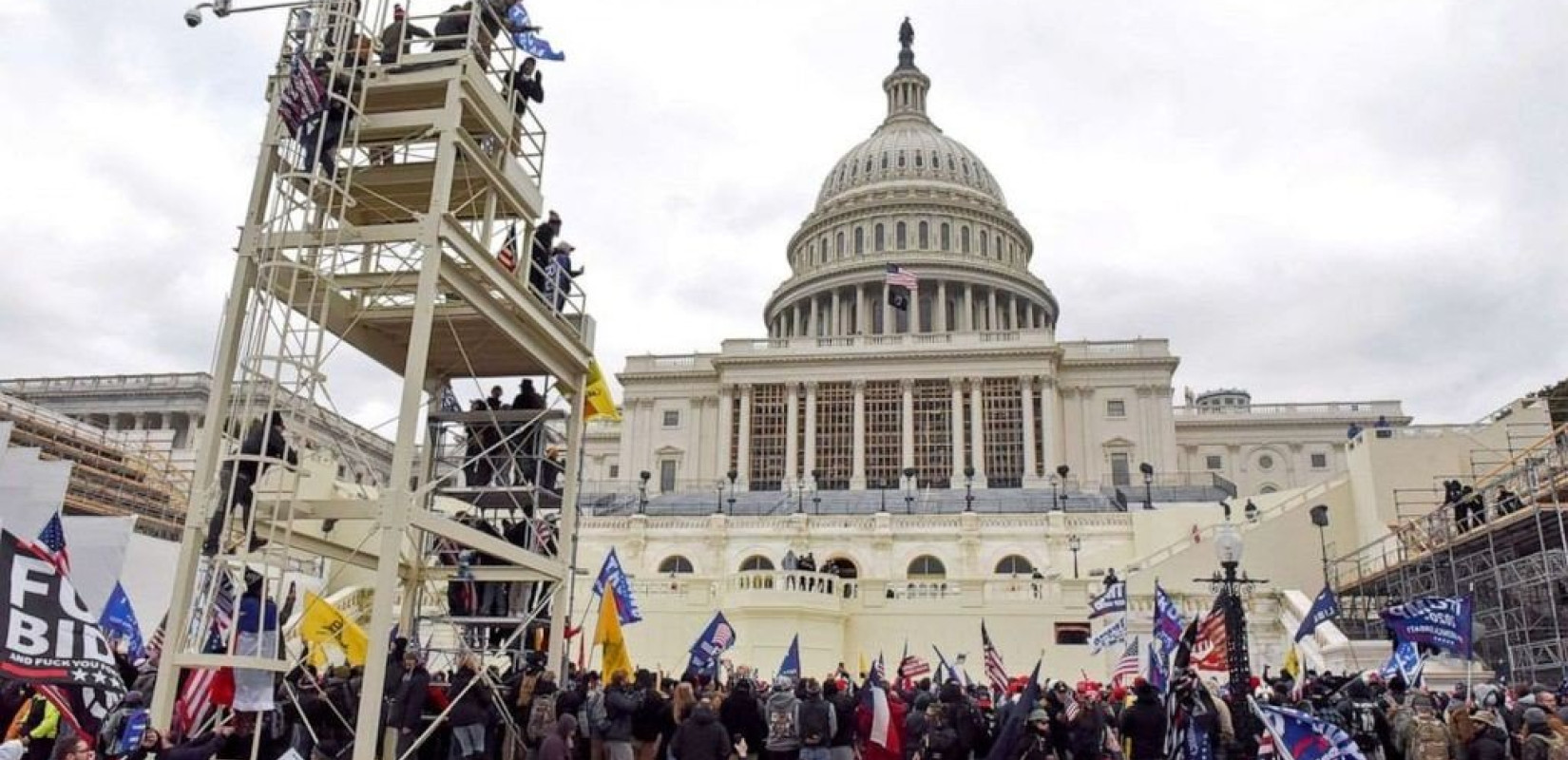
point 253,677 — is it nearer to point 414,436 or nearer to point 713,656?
point 414,436

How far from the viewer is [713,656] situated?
19.7 m

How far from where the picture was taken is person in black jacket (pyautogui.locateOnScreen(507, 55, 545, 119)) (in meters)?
16.6

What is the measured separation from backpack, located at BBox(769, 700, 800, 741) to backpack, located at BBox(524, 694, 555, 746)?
98.5 inches

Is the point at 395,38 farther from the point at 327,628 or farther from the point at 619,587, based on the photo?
the point at 619,587

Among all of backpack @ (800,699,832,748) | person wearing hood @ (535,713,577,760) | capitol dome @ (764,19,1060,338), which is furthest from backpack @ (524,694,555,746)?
capitol dome @ (764,19,1060,338)

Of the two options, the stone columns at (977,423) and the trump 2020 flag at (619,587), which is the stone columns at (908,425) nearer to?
the stone columns at (977,423)

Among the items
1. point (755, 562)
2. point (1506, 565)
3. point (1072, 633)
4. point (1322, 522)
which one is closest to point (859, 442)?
point (755, 562)

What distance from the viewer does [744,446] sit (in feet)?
243

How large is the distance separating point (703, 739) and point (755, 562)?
1402 inches

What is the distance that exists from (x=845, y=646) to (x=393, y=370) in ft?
67.7

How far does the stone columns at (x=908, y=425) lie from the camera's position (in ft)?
233

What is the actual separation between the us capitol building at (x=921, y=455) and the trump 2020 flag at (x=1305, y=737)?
2150cm

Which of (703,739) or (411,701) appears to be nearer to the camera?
(703,739)

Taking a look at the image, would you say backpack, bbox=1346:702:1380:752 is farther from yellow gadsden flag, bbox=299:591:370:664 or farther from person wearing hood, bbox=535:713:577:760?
yellow gadsden flag, bbox=299:591:370:664
